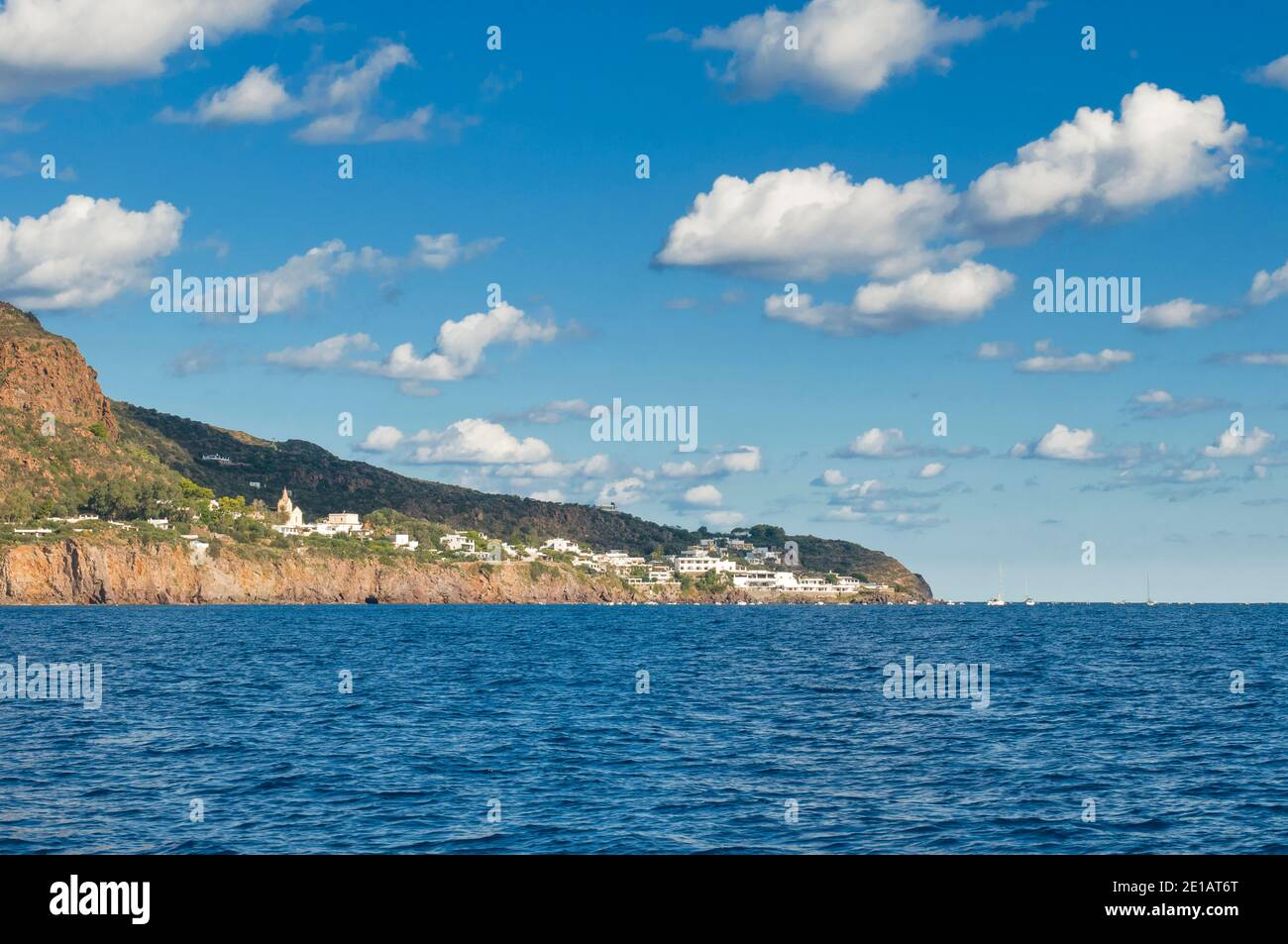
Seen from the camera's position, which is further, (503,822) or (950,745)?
(950,745)

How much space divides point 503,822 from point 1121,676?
59.3 metres

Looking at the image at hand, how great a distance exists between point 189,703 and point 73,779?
22.3m

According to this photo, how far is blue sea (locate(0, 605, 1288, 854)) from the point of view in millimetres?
29016

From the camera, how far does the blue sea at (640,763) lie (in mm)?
29016

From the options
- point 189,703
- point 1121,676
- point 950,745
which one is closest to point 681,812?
point 950,745

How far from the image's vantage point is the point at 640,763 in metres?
39.8
